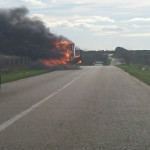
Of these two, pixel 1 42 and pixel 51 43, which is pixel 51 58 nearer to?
pixel 51 43

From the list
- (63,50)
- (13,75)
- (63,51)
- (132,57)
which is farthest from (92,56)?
(63,50)

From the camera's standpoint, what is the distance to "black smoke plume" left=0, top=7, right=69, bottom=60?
2738 centimetres

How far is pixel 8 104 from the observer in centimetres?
1625

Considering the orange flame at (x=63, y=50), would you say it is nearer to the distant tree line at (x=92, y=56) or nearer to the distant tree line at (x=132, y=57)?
the distant tree line at (x=92, y=56)

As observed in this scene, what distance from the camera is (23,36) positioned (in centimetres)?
2859

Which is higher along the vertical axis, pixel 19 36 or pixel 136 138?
pixel 19 36

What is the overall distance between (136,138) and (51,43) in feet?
73.1

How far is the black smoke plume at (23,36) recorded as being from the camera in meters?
27.4

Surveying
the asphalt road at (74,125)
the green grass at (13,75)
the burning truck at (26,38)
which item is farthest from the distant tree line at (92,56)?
the asphalt road at (74,125)

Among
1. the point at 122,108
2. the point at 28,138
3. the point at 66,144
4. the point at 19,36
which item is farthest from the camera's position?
the point at 19,36

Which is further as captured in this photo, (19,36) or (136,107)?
(19,36)

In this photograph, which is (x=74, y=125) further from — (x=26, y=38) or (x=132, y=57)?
(x=132, y=57)

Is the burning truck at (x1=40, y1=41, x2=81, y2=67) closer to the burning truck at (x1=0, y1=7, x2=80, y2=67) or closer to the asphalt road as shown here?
the burning truck at (x1=0, y1=7, x2=80, y2=67)

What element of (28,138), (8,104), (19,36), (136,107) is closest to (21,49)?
(19,36)
